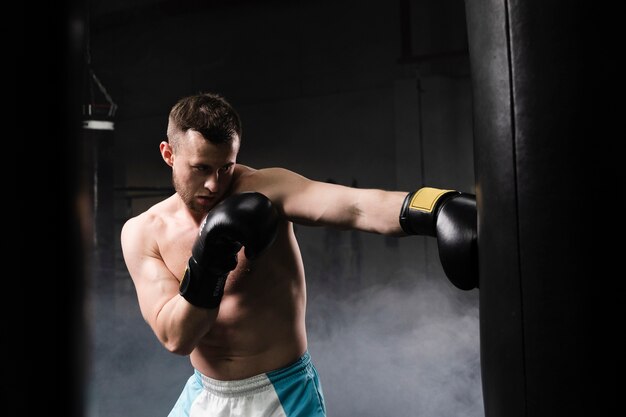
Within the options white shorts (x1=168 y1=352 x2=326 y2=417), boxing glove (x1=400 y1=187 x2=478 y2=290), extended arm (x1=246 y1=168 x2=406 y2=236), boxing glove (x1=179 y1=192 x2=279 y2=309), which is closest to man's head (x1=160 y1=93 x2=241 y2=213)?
extended arm (x1=246 y1=168 x2=406 y2=236)

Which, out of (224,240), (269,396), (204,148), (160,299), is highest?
(204,148)

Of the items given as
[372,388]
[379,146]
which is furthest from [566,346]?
[379,146]

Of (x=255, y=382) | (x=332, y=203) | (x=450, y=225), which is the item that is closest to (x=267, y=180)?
(x=332, y=203)

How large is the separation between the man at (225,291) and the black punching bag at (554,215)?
89 centimetres

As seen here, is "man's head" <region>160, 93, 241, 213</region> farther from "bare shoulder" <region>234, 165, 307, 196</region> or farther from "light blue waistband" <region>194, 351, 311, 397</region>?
"light blue waistband" <region>194, 351, 311, 397</region>

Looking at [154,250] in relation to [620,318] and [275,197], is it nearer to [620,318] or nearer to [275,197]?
[275,197]

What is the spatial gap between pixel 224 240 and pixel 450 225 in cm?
68

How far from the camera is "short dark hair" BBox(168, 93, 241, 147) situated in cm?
181

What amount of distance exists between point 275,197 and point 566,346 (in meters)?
1.05

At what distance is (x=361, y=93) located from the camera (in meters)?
5.64

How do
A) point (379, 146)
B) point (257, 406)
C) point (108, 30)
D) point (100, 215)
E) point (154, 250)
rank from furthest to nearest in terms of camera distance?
1. point (108, 30)
2. point (100, 215)
3. point (379, 146)
4. point (154, 250)
5. point (257, 406)

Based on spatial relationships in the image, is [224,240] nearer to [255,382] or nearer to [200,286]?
[200,286]

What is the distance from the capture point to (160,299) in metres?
1.78

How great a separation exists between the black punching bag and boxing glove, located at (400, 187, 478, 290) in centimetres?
18
